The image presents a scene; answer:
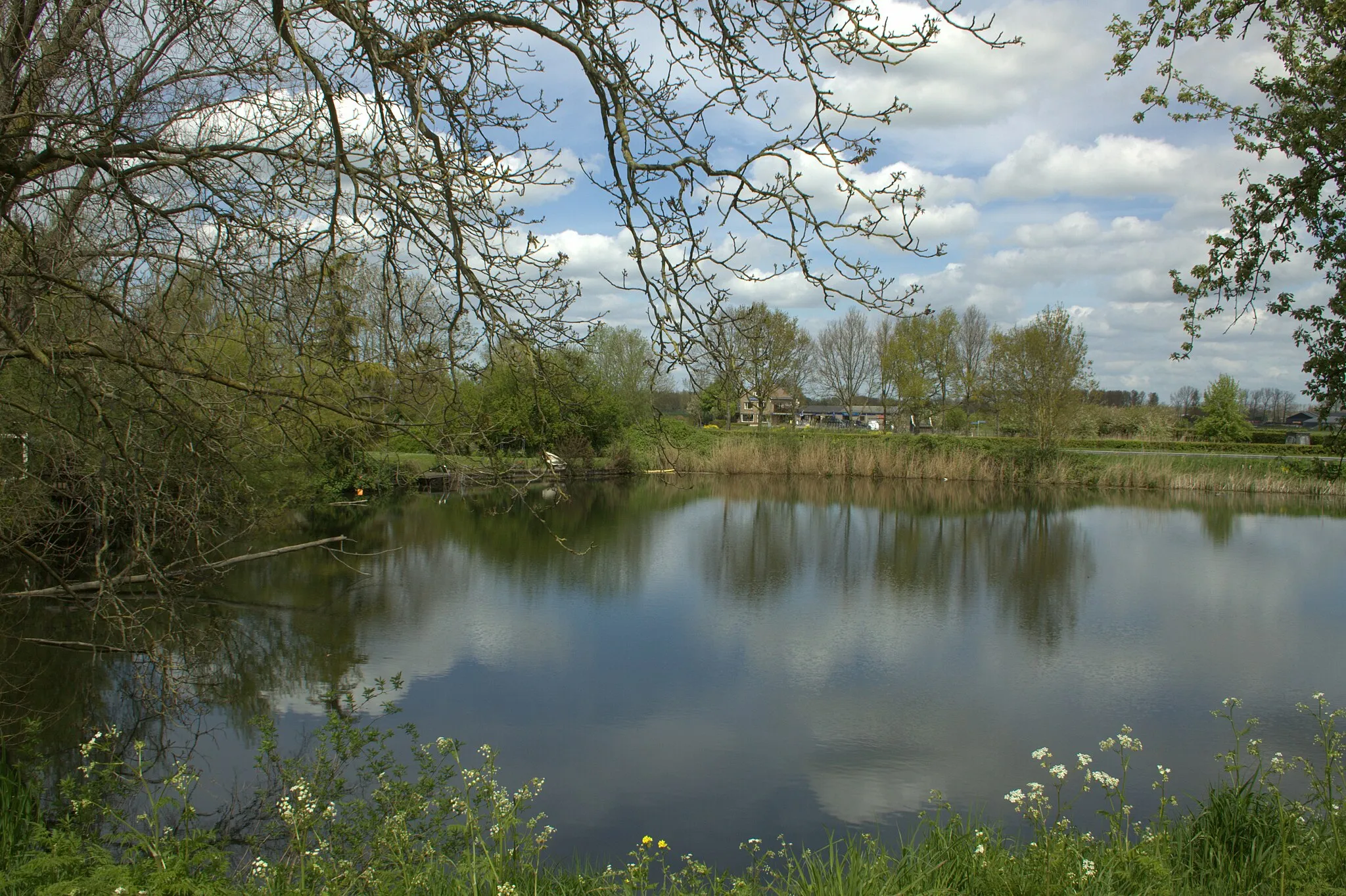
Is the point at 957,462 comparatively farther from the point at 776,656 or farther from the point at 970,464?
the point at 776,656

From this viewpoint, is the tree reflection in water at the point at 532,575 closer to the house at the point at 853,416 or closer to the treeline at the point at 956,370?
the treeline at the point at 956,370

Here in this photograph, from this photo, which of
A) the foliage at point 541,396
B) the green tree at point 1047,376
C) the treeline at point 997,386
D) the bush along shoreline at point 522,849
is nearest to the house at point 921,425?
the treeline at point 997,386

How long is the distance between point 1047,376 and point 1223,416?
444 inches

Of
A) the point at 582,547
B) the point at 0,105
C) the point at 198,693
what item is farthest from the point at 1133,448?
the point at 0,105

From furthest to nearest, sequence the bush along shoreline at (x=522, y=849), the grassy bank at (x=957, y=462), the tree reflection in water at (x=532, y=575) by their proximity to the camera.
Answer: the grassy bank at (x=957, y=462)
the tree reflection in water at (x=532, y=575)
the bush along shoreline at (x=522, y=849)

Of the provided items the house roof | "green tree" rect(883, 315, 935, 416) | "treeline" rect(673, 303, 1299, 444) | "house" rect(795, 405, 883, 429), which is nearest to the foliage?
"treeline" rect(673, 303, 1299, 444)

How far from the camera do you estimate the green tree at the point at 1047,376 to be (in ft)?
79.8

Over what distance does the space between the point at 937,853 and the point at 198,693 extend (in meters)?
5.28

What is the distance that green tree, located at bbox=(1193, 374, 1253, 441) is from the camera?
3123cm

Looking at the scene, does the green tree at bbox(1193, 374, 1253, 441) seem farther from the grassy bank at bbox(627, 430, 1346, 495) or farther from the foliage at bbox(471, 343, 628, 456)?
the foliage at bbox(471, 343, 628, 456)

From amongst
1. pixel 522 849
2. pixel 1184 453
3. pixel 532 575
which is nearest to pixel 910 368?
pixel 1184 453

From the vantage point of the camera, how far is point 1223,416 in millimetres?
31312

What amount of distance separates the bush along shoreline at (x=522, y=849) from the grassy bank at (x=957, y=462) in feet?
62.0

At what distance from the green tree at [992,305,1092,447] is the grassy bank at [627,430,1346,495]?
0.76 meters
